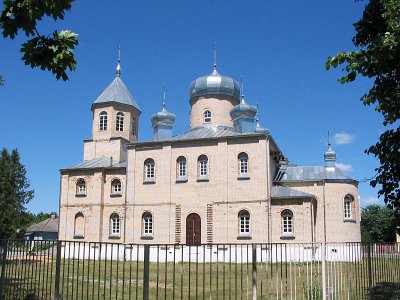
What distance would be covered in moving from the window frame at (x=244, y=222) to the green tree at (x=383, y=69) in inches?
616

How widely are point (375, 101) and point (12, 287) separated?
872 centimetres

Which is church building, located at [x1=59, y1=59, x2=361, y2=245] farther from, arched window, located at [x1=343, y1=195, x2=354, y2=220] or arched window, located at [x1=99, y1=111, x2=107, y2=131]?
arched window, located at [x1=99, y1=111, x2=107, y2=131]

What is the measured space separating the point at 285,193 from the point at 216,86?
33.4 ft

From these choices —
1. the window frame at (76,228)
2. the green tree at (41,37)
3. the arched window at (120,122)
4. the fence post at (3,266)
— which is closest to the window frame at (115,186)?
the window frame at (76,228)

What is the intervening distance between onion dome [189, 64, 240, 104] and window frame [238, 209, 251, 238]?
9963 mm

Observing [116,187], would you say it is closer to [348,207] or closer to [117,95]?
[117,95]

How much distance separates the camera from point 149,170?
28.0m

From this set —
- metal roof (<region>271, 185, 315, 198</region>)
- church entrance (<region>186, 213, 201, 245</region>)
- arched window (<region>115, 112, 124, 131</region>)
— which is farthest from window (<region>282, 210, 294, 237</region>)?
arched window (<region>115, 112, 124, 131</region>)

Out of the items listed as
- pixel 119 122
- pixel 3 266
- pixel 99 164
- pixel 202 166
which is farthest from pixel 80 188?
pixel 3 266

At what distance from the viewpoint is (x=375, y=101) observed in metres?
9.29

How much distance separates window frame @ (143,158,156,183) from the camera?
27750 millimetres

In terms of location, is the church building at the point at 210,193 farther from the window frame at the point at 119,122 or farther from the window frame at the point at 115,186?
the window frame at the point at 119,122

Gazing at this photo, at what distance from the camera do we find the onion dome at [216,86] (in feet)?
104

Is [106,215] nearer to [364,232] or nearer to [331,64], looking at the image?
[331,64]
